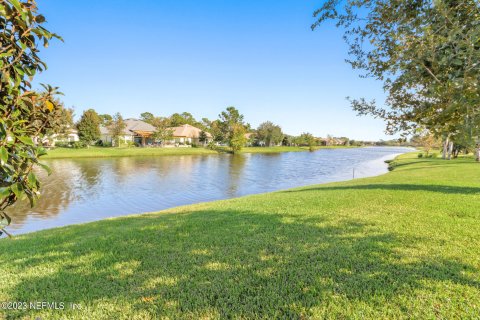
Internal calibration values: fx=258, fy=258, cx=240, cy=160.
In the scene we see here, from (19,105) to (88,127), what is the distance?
63.0 meters

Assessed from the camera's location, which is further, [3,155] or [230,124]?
[230,124]

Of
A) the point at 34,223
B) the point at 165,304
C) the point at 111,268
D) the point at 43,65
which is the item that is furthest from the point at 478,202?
the point at 34,223

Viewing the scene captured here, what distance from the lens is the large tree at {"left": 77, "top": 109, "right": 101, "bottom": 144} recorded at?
56.1 metres

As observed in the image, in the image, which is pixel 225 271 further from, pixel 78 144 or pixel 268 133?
pixel 268 133

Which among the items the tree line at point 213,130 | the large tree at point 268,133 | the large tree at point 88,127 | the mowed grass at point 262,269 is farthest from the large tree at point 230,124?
the mowed grass at point 262,269

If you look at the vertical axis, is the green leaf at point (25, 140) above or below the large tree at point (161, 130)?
below

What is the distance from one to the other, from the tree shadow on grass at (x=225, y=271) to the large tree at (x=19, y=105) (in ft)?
6.61

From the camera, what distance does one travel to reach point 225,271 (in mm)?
3967

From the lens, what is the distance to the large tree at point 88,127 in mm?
56125

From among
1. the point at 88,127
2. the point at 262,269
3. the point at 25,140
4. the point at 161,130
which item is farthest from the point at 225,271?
the point at 161,130

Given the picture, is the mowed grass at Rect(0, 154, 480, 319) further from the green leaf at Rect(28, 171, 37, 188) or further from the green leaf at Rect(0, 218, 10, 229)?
the green leaf at Rect(28, 171, 37, 188)

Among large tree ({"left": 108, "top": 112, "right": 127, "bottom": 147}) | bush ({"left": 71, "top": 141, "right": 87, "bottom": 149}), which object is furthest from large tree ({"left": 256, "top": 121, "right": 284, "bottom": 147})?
bush ({"left": 71, "top": 141, "right": 87, "bottom": 149})

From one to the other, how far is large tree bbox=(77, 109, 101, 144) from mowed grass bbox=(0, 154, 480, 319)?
57.4 m

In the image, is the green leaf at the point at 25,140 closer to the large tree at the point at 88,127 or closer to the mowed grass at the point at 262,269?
the mowed grass at the point at 262,269
